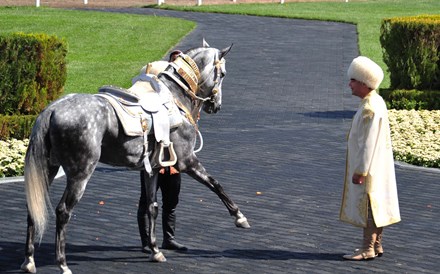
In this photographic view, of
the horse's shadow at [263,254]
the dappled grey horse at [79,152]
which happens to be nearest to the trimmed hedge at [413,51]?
the horse's shadow at [263,254]

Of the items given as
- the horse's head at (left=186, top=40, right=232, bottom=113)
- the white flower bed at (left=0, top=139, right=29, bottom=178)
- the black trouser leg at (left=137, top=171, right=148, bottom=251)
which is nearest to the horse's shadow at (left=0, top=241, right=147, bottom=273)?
the black trouser leg at (left=137, top=171, right=148, bottom=251)

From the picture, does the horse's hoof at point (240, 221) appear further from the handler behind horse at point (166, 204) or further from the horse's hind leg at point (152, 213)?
the horse's hind leg at point (152, 213)

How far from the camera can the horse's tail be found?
30.1 ft

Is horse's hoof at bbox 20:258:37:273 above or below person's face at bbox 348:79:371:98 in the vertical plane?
below

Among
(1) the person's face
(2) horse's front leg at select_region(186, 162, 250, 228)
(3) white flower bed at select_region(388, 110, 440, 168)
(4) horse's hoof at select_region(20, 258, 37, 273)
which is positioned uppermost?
(1) the person's face

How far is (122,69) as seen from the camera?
23.5 meters

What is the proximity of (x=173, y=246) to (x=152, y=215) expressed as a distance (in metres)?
0.52

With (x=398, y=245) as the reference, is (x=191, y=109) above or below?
above

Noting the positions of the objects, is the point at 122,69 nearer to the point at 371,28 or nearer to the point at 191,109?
the point at 371,28

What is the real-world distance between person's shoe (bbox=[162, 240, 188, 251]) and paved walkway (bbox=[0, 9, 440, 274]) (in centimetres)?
9

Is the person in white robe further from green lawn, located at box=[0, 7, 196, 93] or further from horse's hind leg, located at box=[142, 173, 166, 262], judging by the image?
green lawn, located at box=[0, 7, 196, 93]

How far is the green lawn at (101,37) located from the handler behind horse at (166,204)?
417 inches

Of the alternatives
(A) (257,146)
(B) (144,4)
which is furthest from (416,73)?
(B) (144,4)

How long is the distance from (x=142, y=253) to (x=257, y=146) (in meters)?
5.84
